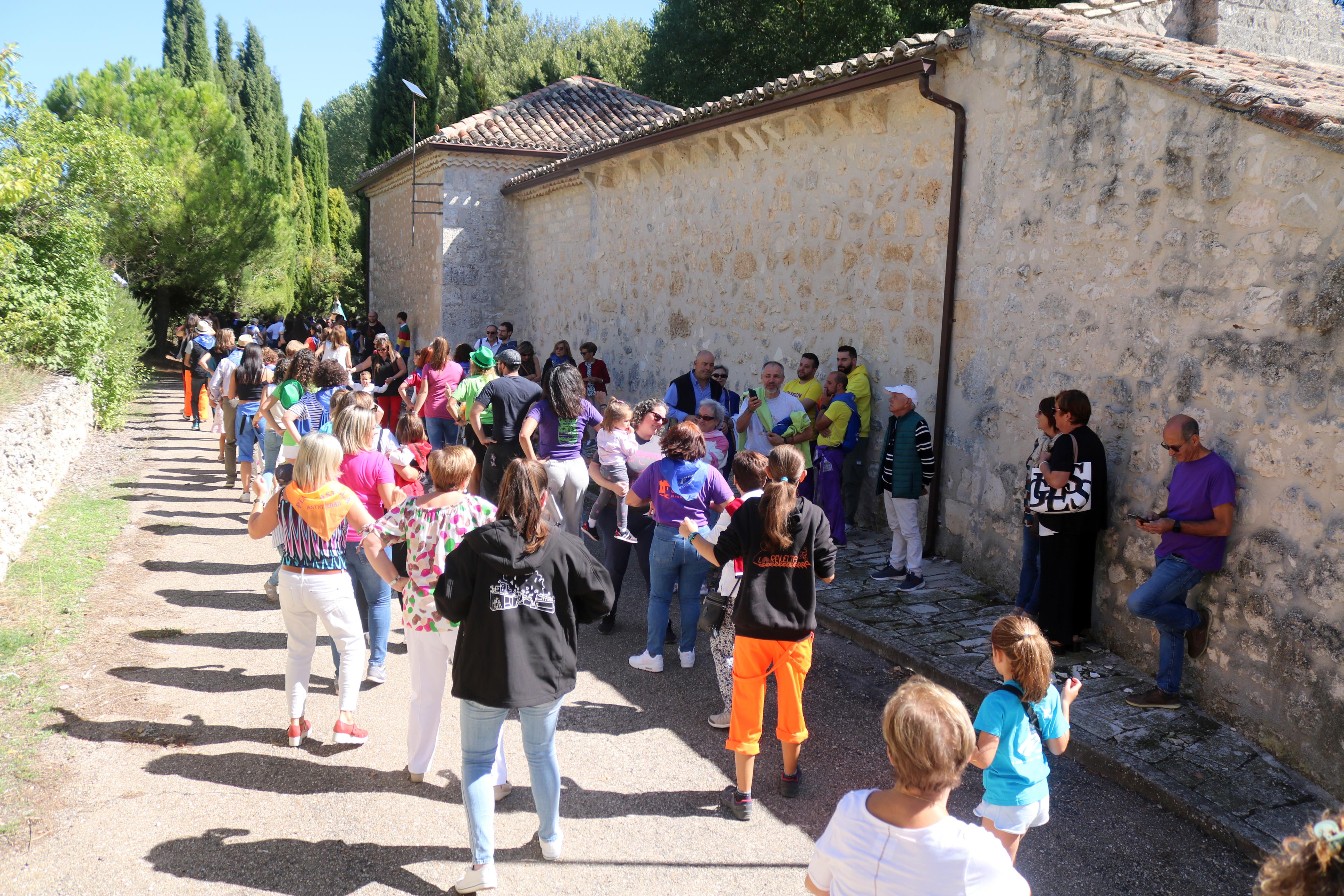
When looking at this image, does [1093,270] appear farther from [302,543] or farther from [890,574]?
[302,543]

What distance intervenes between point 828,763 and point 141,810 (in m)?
3.21

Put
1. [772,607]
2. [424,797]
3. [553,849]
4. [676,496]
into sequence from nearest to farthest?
Answer: [553,849], [772,607], [424,797], [676,496]

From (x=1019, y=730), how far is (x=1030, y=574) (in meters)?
3.60

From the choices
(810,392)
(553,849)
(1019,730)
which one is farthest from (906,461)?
(553,849)

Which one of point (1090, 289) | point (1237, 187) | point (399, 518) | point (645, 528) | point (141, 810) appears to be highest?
point (1237, 187)

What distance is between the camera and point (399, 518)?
13.4 feet

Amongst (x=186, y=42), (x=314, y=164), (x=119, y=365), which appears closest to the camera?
(x=119, y=365)

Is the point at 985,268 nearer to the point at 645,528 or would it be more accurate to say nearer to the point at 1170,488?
the point at 1170,488

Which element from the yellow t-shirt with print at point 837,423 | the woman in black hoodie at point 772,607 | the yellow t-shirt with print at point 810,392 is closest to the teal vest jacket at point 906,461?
the yellow t-shirt with print at point 837,423

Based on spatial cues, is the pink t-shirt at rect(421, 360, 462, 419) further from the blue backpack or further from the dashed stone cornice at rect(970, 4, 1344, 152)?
the dashed stone cornice at rect(970, 4, 1344, 152)

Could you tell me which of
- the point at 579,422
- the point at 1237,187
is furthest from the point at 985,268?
the point at 579,422

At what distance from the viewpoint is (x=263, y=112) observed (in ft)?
121

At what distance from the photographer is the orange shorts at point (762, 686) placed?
411 cm

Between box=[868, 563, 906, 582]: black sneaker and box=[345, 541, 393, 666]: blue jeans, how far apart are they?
13.0 ft
